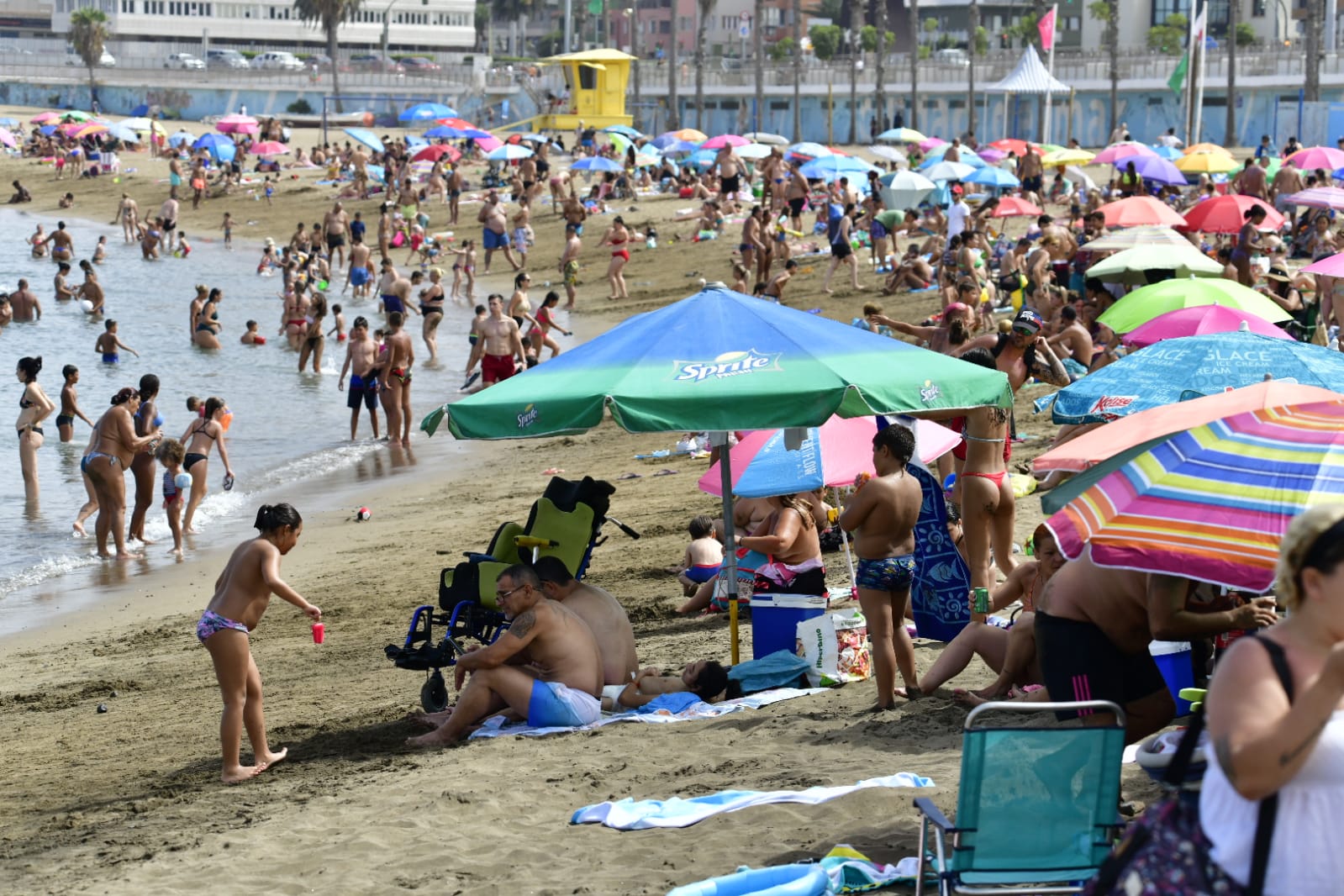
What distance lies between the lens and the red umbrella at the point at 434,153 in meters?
40.7

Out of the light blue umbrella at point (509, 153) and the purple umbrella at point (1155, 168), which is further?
the light blue umbrella at point (509, 153)

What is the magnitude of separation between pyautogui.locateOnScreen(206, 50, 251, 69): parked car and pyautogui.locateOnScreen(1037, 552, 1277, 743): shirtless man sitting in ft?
264

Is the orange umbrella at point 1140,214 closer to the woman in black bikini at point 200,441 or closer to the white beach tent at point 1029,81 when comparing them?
the woman in black bikini at point 200,441

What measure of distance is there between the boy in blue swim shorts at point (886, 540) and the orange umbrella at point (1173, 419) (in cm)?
139

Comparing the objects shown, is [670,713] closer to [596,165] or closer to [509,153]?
[596,165]

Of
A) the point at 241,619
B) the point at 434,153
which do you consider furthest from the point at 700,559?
the point at 434,153

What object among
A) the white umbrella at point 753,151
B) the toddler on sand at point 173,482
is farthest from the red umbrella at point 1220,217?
the white umbrella at point 753,151

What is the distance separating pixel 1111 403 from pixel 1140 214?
12.9 m

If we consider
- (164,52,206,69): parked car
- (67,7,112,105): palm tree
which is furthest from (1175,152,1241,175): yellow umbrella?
(67,7,112,105): palm tree

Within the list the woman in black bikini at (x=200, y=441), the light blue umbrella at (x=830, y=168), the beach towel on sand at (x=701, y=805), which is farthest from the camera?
the light blue umbrella at (x=830, y=168)

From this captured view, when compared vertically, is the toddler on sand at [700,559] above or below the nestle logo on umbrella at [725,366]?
below

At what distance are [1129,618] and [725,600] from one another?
4.40m

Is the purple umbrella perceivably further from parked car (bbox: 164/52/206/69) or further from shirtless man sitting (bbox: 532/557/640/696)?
parked car (bbox: 164/52/206/69)

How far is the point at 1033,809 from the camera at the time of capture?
4344 mm
